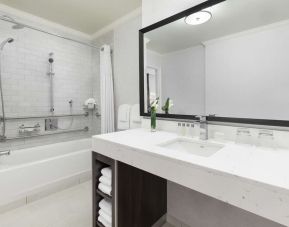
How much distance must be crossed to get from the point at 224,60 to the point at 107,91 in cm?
177

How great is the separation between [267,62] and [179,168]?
89 centimetres

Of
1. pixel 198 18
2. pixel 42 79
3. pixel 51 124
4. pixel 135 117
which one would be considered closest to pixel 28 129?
pixel 51 124

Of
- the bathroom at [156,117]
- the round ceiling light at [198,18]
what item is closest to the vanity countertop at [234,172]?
the bathroom at [156,117]

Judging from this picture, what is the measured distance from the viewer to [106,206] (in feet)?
4.27

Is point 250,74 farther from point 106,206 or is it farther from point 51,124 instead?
point 51,124

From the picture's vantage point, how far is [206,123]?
1.26m

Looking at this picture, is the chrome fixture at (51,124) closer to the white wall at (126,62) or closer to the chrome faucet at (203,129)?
the white wall at (126,62)

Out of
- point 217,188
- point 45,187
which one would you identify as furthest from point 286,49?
point 45,187

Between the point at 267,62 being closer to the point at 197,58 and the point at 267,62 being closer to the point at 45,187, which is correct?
the point at 197,58

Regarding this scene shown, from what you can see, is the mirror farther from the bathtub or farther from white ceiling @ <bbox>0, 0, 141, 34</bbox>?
the bathtub

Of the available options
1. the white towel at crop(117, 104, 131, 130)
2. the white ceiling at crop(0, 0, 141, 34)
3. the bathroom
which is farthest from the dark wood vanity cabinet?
the white ceiling at crop(0, 0, 141, 34)

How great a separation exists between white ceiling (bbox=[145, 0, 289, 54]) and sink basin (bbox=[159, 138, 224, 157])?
0.82 meters

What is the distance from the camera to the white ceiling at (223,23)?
1072mm

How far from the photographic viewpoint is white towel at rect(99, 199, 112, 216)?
128cm
